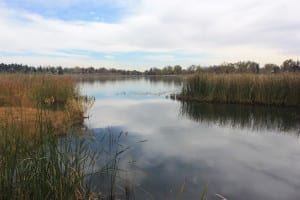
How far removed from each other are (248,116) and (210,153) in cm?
463

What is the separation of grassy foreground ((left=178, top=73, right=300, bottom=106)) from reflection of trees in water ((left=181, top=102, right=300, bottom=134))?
0.78m

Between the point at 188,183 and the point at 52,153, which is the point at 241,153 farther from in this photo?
the point at 52,153

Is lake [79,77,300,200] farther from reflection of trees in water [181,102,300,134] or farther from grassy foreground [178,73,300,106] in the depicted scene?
grassy foreground [178,73,300,106]

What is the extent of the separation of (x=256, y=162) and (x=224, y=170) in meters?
0.84

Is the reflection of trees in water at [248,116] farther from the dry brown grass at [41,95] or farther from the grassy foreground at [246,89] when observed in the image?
the dry brown grass at [41,95]

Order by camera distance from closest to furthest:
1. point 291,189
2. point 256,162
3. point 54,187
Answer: point 54,187 → point 291,189 → point 256,162

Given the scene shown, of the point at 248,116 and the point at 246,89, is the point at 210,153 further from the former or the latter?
the point at 246,89

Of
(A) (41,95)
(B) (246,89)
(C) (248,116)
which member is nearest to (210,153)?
(A) (41,95)

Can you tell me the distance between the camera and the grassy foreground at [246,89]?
1135 centimetres

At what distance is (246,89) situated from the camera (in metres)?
12.5

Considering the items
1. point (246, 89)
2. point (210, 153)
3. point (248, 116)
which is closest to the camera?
point (210, 153)

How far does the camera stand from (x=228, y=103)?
41.2 feet

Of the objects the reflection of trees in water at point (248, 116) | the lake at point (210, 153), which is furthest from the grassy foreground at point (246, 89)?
the lake at point (210, 153)

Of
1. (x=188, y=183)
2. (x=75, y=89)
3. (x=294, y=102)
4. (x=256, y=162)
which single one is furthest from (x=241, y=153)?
(x=75, y=89)
